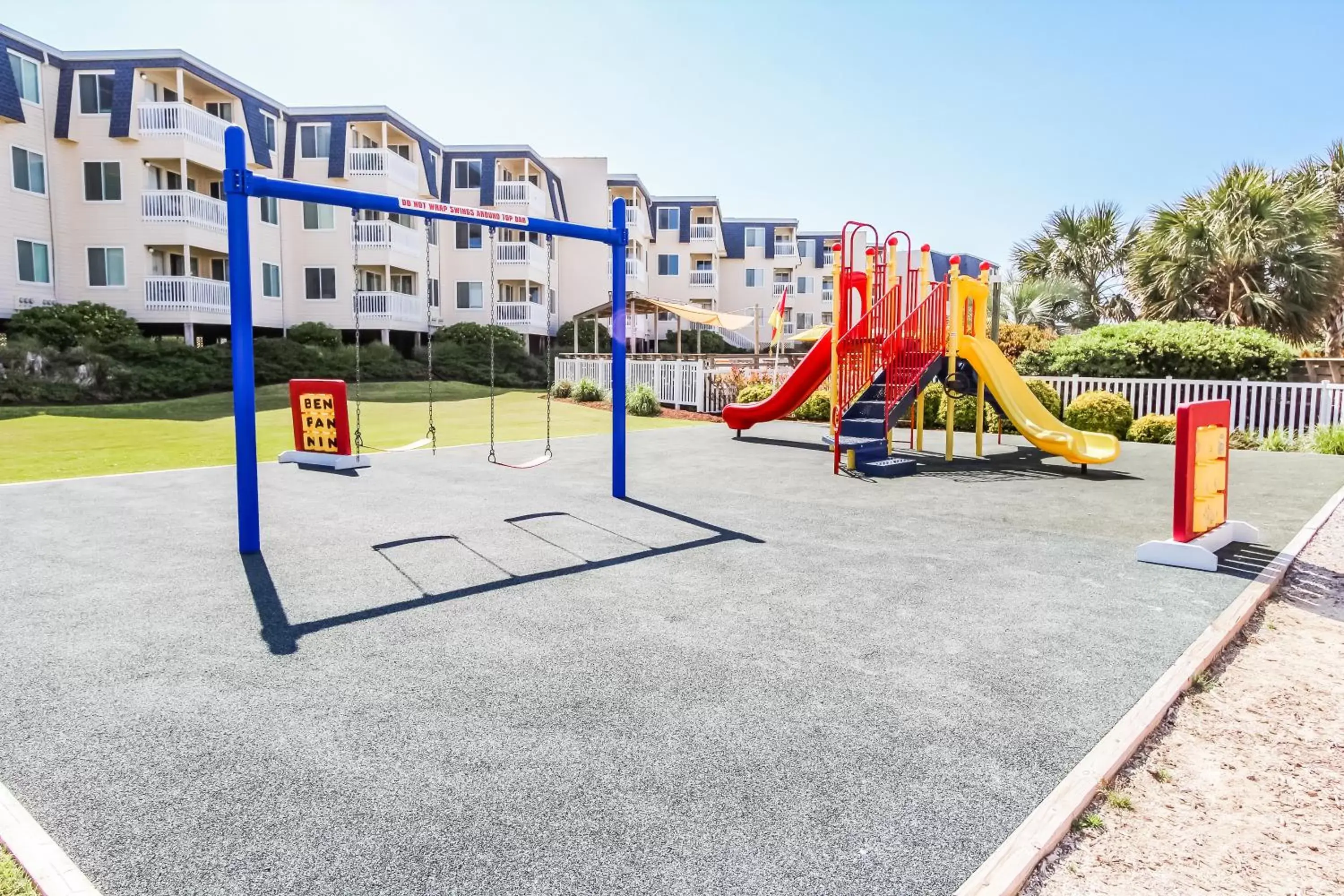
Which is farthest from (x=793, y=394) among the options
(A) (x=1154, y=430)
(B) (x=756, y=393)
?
(A) (x=1154, y=430)

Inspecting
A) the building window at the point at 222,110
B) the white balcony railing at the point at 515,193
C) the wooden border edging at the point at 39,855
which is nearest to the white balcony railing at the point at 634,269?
the white balcony railing at the point at 515,193

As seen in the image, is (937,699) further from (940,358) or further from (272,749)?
(940,358)

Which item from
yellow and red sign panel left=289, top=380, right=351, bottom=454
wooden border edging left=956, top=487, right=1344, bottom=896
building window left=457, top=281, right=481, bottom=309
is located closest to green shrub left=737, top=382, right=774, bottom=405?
yellow and red sign panel left=289, top=380, right=351, bottom=454

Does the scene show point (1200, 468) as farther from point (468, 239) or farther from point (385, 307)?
point (468, 239)

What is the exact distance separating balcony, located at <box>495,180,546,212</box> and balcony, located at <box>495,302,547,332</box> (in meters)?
4.98

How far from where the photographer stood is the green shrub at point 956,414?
1853cm

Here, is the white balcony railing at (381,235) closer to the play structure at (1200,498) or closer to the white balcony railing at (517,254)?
the white balcony railing at (517,254)

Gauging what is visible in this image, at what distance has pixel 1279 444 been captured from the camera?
15.8 m

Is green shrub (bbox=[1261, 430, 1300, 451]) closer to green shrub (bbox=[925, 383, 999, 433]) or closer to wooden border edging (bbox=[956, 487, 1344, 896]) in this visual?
green shrub (bbox=[925, 383, 999, 433])

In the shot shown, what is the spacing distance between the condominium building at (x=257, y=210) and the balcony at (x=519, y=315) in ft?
0.29

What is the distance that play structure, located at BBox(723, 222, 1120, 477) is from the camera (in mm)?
13008

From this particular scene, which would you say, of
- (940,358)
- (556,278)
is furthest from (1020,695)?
(556,278)

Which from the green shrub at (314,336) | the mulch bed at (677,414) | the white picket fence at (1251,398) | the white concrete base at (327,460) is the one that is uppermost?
the green shrub at (314,336)

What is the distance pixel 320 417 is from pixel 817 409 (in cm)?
1277
